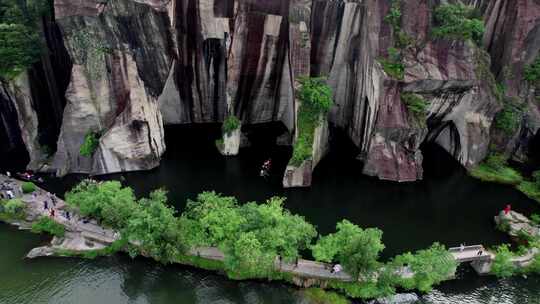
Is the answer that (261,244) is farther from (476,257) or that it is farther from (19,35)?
(19,35)

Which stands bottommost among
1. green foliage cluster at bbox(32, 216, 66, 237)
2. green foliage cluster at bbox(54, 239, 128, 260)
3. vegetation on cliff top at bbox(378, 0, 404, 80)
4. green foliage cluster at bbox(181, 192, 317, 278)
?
green foliage cluster at bbox(54, 239, 128, 260)

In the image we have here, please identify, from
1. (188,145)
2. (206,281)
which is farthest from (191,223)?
(188,145)

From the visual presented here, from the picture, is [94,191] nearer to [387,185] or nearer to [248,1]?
[248,1]

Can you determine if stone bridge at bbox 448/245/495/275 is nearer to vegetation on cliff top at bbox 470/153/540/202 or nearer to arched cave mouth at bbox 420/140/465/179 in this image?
arched cave mouth at bbox 420/140/465/179

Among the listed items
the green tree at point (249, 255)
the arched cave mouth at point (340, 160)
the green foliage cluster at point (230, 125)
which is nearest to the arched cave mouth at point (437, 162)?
the arched cave mouth at point (340, 160)

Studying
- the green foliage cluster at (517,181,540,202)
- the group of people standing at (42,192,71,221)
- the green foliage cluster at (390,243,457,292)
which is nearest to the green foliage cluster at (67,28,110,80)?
the group of people standing at (42,192,71,221)
